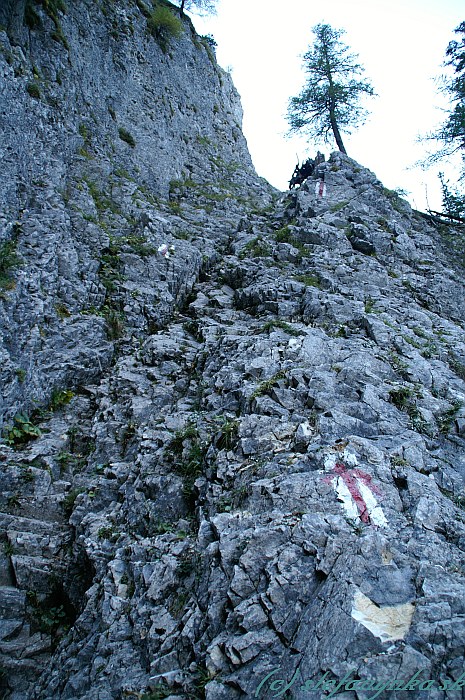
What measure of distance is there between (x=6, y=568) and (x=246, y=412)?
4973mm

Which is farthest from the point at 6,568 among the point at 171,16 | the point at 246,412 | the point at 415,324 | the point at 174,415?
the point at 171,16

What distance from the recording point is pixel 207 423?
827cm

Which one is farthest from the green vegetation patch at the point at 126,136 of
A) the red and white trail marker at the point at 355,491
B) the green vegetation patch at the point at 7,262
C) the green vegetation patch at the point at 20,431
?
the red and white trail marker at the point at 355,491

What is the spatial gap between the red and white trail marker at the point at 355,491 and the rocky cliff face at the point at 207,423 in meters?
0.03

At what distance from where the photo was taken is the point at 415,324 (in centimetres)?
1184

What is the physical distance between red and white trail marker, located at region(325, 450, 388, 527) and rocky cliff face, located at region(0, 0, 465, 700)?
1.3 inches

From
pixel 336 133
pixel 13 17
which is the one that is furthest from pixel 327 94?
pixel 13 17

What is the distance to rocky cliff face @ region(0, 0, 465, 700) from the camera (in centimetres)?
456

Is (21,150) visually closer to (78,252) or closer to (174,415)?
(78,252)

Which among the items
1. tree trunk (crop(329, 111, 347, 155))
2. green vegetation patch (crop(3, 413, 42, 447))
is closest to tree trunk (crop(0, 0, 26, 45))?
green vegetation patch (crop(3, 413, 42, 447))

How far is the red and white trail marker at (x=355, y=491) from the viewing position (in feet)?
18.0

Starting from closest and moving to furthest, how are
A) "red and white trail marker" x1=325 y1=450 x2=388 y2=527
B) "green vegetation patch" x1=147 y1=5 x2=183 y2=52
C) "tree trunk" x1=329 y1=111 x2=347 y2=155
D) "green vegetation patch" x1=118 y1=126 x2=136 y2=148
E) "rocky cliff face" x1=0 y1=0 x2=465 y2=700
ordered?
"rocky cliff face" x1=0 y1=0 x2=465 y2=700
"red and white trail marker" x1=325 y1=450 x2=388 y2=527
"green vegetation patch" x1=118 y1=126 x2=136 y2=148
"green vegetation patch" x1=147 y1=5 x2=183 y2=52
"tree trunk" x1=329 y1=111 x2=347 y2=155

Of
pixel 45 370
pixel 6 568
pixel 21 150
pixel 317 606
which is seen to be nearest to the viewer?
pixel 317 606

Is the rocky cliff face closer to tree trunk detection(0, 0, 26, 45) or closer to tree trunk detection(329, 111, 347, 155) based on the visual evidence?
tree trunk detection(0, 0, 26, 45)
